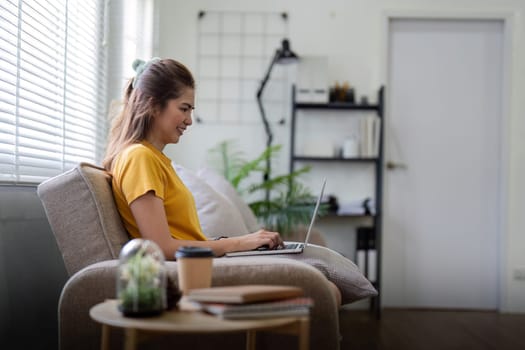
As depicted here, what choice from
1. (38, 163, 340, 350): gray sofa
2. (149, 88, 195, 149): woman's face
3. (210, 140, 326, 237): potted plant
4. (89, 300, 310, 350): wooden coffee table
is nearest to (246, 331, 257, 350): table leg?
(38, 163, 340, 350): gray sofa

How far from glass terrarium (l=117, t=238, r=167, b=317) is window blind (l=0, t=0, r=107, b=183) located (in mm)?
928

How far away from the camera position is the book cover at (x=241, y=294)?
1.25 metres

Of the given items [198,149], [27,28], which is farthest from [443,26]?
[27,28]

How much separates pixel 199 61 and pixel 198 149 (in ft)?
2.12

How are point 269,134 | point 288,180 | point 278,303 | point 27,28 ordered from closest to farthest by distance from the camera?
1. point 278,303
2. point 27,28
3. point 288,180
4. point 269,134

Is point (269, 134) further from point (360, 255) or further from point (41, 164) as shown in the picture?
point (41, 164)

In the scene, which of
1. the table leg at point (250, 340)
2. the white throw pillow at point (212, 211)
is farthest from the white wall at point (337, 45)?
the table leg at point (250, 340)

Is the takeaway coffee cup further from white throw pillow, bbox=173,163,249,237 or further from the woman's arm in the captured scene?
white throw pillow, bbox=173,163,249,237

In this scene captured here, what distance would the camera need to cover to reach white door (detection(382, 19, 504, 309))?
4.80m

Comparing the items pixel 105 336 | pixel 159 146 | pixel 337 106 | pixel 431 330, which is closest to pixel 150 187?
pixel 159 146

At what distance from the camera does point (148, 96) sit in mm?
2053

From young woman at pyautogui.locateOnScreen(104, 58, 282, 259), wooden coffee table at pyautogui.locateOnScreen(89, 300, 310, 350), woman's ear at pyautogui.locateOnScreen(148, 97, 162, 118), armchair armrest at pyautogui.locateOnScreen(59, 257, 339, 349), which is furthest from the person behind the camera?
woman's ear at pyautogui.locateOnScreen(148, 97, 162, 118)

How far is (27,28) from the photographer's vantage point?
90.7 inches

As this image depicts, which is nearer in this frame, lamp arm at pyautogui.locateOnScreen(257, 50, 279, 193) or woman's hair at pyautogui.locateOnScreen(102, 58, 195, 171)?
woman's hair at pyautogui.locateOnScreen(102, 58, 195, 171)
